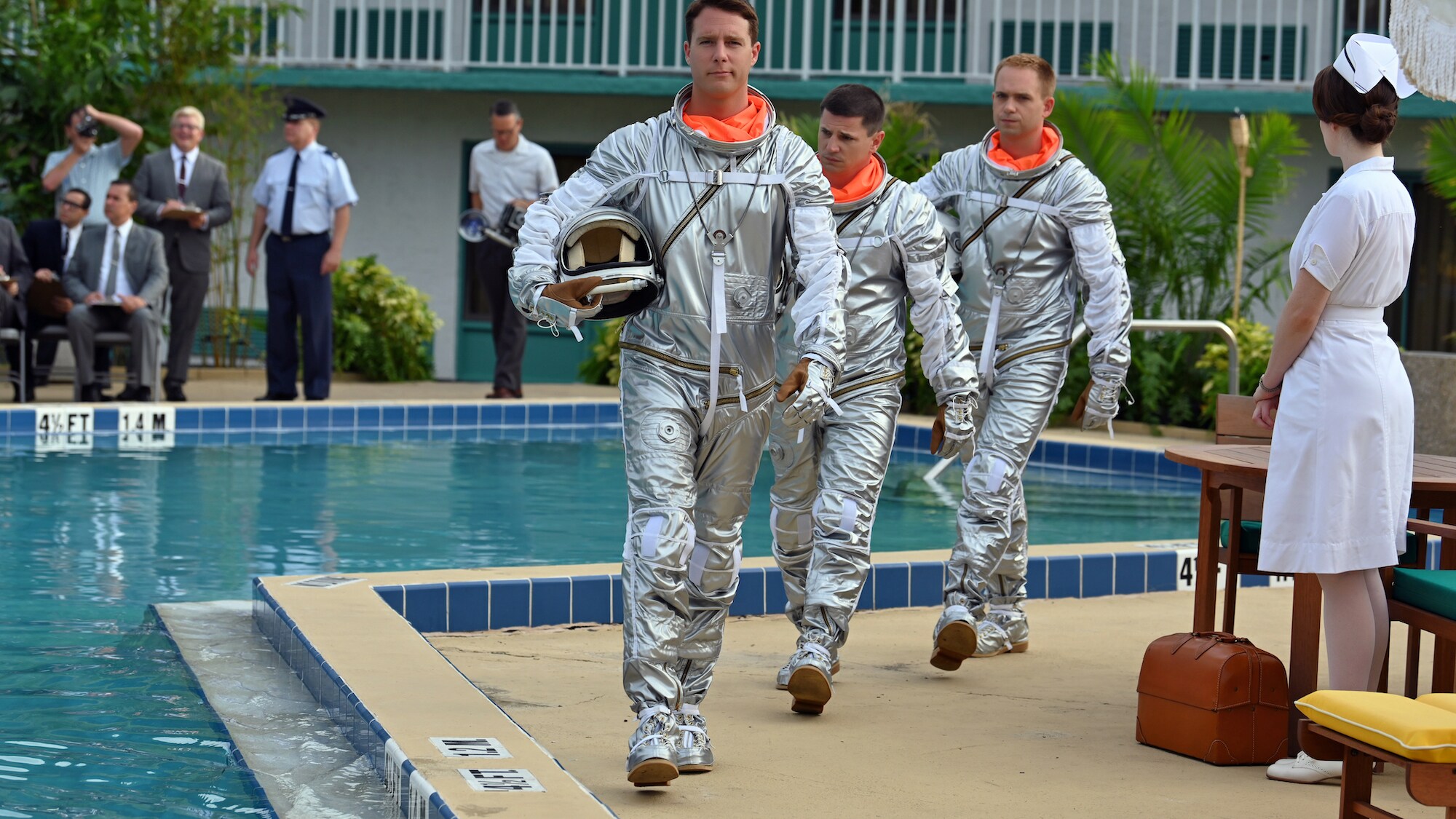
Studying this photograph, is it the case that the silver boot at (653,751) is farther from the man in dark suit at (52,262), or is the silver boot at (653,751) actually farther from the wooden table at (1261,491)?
the man in dark suit at (52,262)

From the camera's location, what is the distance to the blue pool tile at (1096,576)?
664 centimetres

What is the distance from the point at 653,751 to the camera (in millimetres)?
3682

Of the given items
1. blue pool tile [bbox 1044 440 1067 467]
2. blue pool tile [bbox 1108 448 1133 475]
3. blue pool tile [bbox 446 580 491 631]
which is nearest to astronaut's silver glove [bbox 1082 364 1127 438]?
blue pool tile [bbox 446 580 491 631]

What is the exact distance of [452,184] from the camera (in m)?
16.2

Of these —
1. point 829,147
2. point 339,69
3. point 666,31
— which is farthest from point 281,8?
point 829,147

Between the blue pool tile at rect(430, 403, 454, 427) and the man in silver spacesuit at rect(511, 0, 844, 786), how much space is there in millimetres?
8171

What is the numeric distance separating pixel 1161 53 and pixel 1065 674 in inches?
453

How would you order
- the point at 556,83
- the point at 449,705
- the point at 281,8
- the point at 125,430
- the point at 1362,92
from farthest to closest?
the point at 556,83 < the point at 281,8 < the point at 125,430 < the point at 449,705 < the point at 1362,92

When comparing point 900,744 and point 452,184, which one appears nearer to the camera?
point 900,744

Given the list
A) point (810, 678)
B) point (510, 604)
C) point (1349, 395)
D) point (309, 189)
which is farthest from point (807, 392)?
point (309, 189)

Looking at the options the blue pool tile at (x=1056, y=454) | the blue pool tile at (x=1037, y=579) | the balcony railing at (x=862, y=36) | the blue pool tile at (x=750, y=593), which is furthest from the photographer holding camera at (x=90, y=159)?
the blue pool tile at (x=1037, y=579)

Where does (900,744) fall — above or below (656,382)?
below

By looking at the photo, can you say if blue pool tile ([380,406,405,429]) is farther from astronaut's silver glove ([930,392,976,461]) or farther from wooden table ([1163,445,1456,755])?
wooden table ([1163,445,1456,755])

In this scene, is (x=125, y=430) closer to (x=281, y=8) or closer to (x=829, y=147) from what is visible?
(x=281, y=8)
